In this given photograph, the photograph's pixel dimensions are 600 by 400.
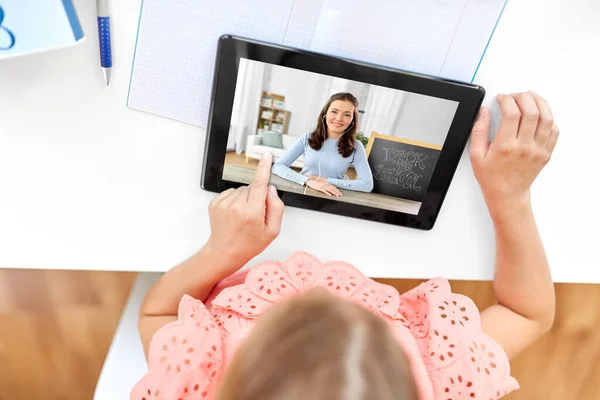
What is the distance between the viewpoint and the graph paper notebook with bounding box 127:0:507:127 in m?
0.42

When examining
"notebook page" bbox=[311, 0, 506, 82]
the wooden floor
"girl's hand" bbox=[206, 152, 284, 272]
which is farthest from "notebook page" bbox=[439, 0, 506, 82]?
the wooden floor

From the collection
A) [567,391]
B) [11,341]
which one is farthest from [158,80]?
[567,391]

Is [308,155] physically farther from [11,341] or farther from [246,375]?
[11,341]

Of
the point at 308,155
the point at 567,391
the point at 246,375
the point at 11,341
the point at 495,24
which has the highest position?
the point at 495,24

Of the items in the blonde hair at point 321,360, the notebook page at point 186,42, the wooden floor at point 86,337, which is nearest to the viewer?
the blonde hair at point 321,360

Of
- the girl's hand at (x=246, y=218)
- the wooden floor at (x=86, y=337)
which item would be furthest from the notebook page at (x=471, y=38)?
the wooden floor at (x=86, y=337)

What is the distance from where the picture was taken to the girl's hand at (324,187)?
1.59ft

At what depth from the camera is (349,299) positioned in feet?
1.51

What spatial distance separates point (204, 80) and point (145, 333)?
11.5 inches

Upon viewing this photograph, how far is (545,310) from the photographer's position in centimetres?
53

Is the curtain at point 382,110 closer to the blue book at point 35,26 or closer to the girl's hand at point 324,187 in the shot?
the girl's hand at point 324,187

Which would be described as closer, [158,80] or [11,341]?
[158,80]

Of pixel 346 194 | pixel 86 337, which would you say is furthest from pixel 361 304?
pixel 86 337

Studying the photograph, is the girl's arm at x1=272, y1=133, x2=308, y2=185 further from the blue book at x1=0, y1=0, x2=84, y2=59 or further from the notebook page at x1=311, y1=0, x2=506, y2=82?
the blue book at x1=0, y1=0, x2=84, y2=59
